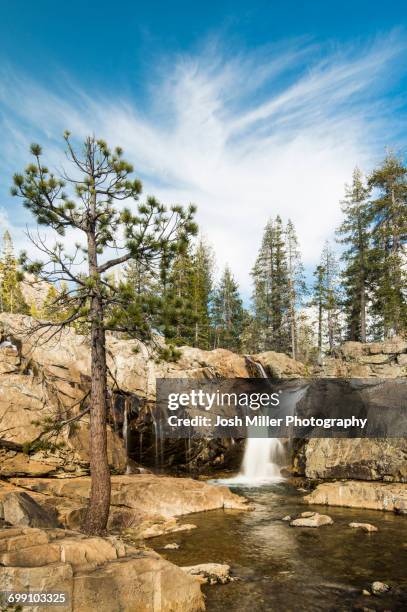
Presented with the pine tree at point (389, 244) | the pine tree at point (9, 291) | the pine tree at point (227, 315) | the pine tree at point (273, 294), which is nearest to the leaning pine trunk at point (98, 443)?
the pine tree at point (389, 244)

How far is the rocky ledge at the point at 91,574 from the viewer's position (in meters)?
6.41

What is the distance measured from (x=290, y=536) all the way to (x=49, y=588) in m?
9.19

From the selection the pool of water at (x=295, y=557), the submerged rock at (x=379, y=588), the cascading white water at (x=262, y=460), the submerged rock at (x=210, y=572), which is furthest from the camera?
the cascading white water at (x=262, y=460)

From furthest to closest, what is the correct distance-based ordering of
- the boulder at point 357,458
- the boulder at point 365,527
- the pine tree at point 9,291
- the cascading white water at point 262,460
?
the pine tree at point 9,291 < the cascading white water at point 262,460 < the boulder at point 357,458 < the boulder at point 365,527

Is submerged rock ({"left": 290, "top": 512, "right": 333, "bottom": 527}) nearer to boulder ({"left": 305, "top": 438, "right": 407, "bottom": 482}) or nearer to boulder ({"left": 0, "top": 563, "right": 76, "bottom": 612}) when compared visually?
boulder ({"left": 305, "top": 438, "right": 407, "bottom": 482})

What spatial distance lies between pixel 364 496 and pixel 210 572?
9.88 m

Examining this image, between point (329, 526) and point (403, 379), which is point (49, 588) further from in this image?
point (403, 379)

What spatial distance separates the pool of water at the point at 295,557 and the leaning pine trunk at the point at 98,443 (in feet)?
7.75

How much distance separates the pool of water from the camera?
343 inches

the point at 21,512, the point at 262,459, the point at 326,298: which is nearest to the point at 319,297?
the point at 326,298

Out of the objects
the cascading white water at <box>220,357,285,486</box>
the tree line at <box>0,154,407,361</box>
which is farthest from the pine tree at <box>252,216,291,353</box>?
the cascading white water at <box>220,357,285,486</box>

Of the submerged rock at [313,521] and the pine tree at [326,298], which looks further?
the pine tree at [326,298]

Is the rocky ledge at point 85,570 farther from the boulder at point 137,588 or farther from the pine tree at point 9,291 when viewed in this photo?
the pine tree at point 9,291

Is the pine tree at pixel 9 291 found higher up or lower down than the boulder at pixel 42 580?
higher up
